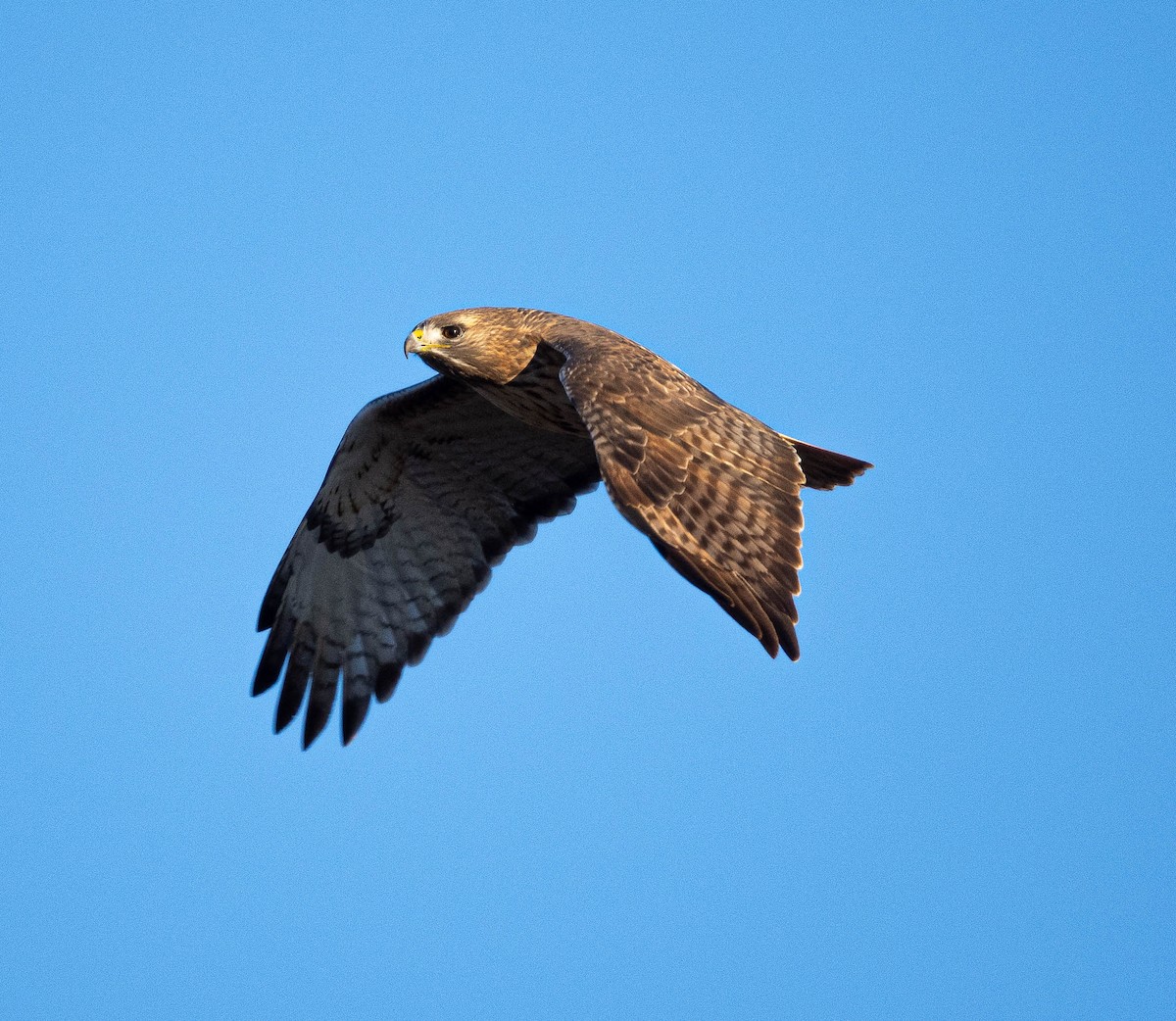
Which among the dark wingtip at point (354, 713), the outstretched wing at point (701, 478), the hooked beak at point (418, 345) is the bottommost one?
the dark wingtip at point (354, 713)

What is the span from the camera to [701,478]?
6.74 metres

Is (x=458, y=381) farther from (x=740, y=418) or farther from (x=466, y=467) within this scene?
(x=740, y=418)

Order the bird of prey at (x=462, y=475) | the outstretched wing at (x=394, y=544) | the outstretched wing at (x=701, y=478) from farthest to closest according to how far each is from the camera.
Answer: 1. the outstretched wing at (x=394, y=544)
2. the bird of prey at (x=462, y=475)
3. the outstretched wing at (x=701, y=478)

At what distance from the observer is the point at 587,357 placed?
23.6ft

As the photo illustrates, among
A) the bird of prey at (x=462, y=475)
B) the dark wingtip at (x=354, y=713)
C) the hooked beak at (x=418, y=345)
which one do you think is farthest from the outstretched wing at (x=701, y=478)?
the dark wingtip at (x=354, y=713)

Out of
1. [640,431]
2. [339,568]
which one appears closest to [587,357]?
[640,431]

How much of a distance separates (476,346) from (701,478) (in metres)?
1.75

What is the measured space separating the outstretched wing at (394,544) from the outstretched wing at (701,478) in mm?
1689

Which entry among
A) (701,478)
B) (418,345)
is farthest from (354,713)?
(701,478)

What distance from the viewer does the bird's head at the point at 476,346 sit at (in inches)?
315

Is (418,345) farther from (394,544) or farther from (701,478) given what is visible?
(701,478)

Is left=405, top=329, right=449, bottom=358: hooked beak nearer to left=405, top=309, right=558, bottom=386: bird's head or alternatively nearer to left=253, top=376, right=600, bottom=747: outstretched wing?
left=405, top=309, right=558, bottom=386: bird's head

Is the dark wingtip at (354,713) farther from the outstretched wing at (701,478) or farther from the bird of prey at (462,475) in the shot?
the outstretched wing at (701,478)

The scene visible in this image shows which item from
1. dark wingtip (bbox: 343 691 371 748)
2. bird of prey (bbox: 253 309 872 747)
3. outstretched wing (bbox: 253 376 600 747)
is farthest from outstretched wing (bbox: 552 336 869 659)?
dark wingtip (bbox: 343 691 371 748)
